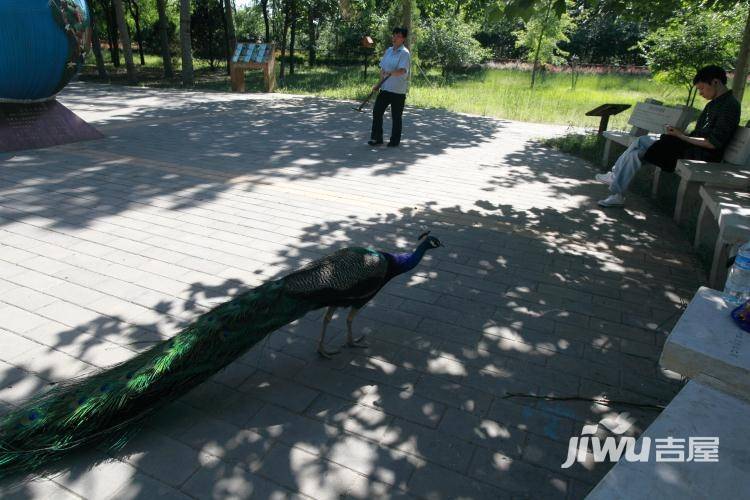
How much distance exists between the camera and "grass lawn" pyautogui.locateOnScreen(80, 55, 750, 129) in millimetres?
16016

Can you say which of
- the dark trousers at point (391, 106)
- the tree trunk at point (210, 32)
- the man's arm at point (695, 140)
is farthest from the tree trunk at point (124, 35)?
the man's arm at point (695, 140)

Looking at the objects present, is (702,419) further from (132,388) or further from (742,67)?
(742,67)

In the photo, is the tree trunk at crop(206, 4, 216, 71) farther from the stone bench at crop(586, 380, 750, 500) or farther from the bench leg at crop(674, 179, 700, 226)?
the stone bench at crop(586, 380, 750, 500)

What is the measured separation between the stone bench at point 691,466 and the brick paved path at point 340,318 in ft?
2.35

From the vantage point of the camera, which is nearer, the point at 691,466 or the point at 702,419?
the point at 691,466

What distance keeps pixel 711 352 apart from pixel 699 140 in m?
5.18

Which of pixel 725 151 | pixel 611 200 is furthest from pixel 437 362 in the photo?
pixel 725 151

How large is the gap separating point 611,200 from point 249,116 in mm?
9232

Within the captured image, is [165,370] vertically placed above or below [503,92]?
below

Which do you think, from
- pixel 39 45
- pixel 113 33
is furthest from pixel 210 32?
pixel 39 45

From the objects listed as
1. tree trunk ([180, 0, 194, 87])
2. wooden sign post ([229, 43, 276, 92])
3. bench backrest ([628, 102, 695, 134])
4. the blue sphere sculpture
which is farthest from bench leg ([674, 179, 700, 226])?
tree trunk ([180, 0, 194, 87])

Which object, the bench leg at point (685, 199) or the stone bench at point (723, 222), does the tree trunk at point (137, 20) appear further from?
the stone bench at point (723, 222)

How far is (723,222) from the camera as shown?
4.49 meters

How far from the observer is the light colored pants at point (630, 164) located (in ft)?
22.6
